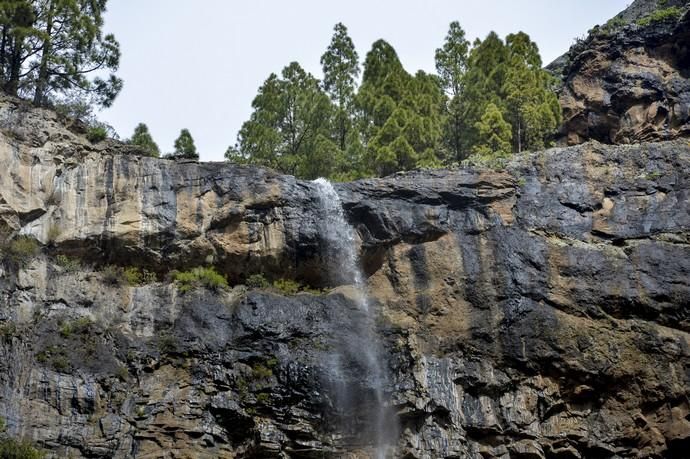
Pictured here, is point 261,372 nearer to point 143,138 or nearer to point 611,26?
point 143,138

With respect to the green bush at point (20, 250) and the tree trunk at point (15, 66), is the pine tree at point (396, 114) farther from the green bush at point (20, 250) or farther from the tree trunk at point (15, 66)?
the green bush at point (20, 250)

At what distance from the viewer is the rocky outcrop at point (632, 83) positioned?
3769cm

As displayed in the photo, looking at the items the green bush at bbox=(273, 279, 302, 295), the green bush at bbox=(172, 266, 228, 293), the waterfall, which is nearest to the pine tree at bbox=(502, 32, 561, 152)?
the waterfall

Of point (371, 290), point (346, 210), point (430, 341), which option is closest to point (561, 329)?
point (430, 341)

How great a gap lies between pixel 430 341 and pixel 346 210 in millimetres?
5348

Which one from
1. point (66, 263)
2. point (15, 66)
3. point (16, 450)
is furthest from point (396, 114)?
point (16, 450)

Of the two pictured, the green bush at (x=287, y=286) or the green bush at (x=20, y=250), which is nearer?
the green bush at (x=20, y=250)

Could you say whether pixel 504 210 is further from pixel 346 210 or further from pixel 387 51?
pixel 387 51

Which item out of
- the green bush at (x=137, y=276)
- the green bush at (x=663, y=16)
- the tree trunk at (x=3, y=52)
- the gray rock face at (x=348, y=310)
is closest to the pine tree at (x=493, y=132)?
the gray rock face at (x=348, y=310)

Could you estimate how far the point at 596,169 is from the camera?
103ft

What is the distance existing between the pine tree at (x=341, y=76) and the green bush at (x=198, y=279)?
1196 centimetres

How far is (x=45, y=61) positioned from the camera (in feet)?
108

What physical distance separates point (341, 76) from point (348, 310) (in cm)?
1588

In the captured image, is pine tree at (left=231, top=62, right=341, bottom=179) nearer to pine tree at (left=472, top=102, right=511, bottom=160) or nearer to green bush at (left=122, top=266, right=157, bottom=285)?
pine tree at (left=472, top=102, right=511, bottom=160)
